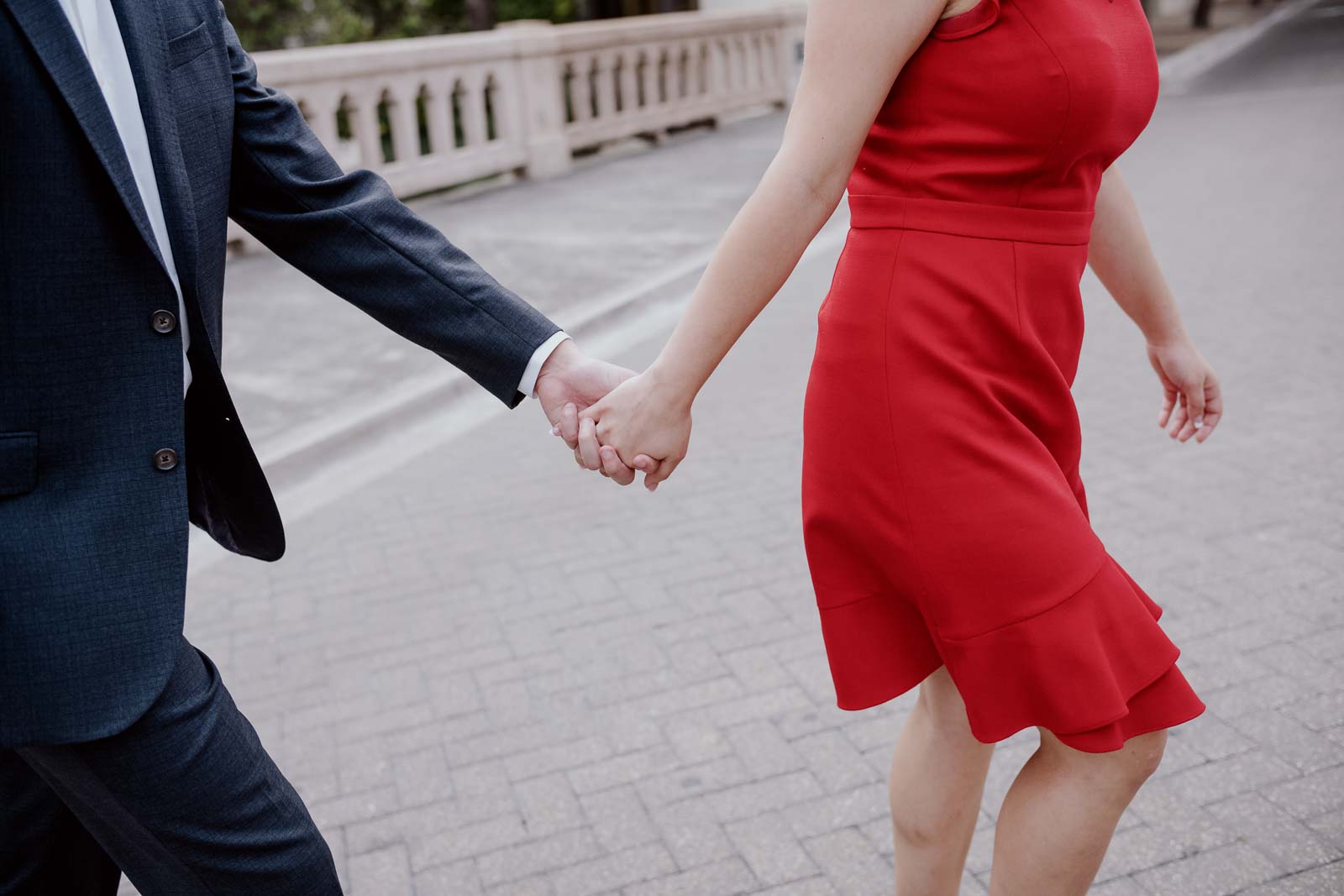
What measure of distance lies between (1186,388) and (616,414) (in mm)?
1123

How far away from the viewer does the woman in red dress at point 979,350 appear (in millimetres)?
1786

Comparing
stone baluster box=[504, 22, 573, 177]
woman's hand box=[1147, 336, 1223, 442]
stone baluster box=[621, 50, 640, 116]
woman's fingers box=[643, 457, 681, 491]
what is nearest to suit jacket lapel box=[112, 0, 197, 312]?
woman's fingers box=[643, 457, 681, 491]

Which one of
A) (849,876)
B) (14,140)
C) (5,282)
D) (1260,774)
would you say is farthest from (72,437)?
(1260,774)

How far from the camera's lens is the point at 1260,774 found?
3.18 meters

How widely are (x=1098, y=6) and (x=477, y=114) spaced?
1238cm

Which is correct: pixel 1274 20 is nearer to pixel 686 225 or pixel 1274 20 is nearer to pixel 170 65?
pixel 686 225

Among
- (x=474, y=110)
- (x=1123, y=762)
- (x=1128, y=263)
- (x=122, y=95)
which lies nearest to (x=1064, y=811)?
(x=1123, y=762)

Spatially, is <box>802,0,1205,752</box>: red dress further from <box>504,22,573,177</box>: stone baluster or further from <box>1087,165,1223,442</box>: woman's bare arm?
<box>504,22,573,177</box>: stone baluster

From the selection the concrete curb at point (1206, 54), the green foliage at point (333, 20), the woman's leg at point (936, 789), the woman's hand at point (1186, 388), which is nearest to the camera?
the woman's leg at point (936, 789)

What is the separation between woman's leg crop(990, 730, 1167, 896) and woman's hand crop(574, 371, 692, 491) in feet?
2.38

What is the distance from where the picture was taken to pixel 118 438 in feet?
5.54

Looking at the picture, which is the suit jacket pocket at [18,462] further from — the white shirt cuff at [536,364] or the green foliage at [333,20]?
the green foliage at [333,20]

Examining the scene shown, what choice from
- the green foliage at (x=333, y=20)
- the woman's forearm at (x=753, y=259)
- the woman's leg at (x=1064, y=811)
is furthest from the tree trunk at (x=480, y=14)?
the woman's leg at (x=1064, y=811)

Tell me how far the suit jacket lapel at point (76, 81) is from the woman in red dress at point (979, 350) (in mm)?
795
